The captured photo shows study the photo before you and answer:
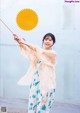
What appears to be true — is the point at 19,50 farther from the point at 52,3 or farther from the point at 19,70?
the point at 52,3

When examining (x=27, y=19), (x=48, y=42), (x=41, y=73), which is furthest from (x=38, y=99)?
(x=27, y=19)

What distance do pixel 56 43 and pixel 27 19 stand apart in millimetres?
292

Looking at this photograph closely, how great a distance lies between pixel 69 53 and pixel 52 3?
409mm

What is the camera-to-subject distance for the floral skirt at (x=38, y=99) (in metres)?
2.28

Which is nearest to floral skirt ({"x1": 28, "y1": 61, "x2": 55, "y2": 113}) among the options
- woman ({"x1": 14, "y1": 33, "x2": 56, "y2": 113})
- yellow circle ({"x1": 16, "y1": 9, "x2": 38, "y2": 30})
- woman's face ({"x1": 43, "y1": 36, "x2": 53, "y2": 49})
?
woman ({"x1": 14, "y1": 33, "x2": 56, "y2": 113})

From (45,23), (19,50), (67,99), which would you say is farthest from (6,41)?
(67,99)

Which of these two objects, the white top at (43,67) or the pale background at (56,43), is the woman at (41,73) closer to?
the white top at (43,67)

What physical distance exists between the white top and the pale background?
19 centimetres

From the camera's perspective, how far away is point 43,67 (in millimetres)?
2275

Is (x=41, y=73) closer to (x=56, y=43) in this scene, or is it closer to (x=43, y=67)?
(x=43, y=67)

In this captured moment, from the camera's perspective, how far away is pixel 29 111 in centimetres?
237

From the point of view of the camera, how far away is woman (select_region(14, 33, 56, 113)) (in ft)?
7.44

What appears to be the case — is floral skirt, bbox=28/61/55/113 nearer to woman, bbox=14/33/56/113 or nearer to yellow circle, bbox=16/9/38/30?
woman, bbox=14/33/56/113

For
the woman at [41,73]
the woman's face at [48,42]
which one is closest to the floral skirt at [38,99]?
the woman at [41,73]
